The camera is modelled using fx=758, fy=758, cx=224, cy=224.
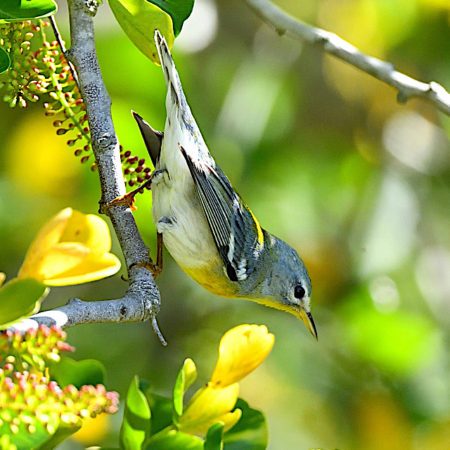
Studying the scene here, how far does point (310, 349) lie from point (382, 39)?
65.4 inches

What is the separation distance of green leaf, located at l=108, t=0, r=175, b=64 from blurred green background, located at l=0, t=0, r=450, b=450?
1366 millimetres

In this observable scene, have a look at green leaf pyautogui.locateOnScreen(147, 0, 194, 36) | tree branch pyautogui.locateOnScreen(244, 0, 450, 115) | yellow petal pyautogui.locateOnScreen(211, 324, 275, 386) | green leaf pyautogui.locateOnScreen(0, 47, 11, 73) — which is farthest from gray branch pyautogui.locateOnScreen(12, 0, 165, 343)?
tree branch pyautogui.locateOnScreen(244, 0, 450, 115)

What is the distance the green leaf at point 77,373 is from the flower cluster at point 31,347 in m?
0.18

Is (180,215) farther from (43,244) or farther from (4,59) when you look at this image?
(43,244)

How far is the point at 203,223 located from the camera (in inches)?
107

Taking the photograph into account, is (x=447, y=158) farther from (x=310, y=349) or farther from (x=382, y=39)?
(x=310, y=349)

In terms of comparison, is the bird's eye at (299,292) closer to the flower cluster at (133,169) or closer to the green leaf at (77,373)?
the flower cluster at (133,169)

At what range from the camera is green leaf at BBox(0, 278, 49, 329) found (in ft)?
3.08

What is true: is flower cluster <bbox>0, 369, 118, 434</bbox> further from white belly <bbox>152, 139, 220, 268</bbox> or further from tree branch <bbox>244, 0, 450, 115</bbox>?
white belly <bbox>152, 139, 220, 268</bbox>

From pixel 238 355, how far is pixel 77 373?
27 cm

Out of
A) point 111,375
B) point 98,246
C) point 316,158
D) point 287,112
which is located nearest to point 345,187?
point 316,158

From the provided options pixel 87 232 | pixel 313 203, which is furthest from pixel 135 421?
pixel 313 203

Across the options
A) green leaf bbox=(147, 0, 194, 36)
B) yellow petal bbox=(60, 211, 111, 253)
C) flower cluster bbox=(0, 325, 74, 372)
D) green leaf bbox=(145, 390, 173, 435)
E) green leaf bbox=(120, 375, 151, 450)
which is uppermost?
green leaf bbox=(147, 0, 194, 36)

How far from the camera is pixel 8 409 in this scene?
37.7 inches
